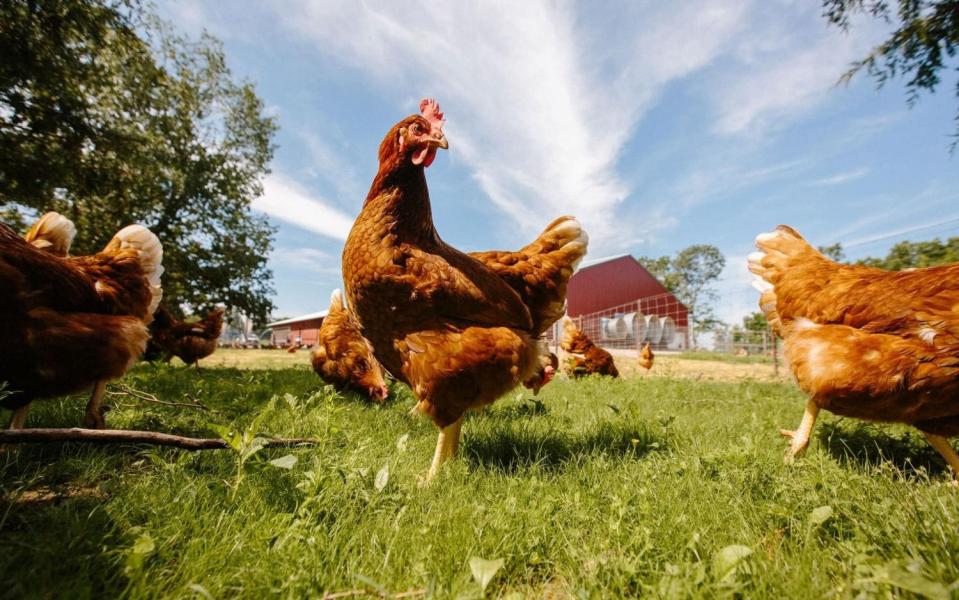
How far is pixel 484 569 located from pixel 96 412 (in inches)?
123

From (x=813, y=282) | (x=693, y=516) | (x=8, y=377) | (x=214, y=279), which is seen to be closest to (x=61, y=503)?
(x=8, y=377)

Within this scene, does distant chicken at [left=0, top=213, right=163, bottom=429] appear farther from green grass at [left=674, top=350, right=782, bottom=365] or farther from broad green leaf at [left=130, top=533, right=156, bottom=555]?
green grass at [left=674, top=350, right=782, bottom=365]

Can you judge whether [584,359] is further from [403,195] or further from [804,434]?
[403,195]

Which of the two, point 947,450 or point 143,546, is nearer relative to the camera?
point 143,546

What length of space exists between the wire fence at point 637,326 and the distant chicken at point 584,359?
24.2 ft

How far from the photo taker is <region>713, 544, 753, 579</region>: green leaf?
1.13 metres

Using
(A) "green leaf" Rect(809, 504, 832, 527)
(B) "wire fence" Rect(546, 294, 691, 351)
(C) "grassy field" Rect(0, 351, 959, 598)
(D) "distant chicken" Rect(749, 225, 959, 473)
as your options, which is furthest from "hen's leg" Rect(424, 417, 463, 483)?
(B) "wire fence" Rect(546, 294, 691, 351)

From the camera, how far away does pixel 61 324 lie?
2.11 meters

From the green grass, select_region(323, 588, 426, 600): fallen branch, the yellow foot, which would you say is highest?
the yellow foot

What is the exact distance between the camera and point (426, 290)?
2.33 metres

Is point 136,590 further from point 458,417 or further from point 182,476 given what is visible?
point 458,417

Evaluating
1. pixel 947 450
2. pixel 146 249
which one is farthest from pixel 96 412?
pixel 947 450

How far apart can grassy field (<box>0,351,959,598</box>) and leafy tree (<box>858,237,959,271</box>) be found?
2.92 meters

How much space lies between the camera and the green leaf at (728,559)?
1.13 metres
